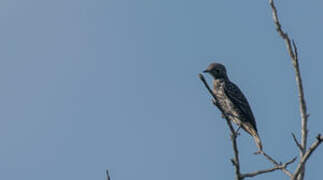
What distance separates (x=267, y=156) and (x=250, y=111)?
7485 mm

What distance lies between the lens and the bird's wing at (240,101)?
14781 millimetres

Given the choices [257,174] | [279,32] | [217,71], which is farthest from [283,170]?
[217,71]

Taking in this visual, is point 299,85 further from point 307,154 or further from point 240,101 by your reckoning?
point 240,101

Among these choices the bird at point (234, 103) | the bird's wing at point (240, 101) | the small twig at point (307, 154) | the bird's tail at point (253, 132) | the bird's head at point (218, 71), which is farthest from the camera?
the bird's head at point (218, 71)

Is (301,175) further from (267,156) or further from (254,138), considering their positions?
(254,138)

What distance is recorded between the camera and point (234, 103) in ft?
49.3

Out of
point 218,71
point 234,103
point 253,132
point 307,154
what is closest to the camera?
point 307,154

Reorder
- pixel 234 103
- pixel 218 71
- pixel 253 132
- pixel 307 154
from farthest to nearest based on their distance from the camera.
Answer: pixel 218 71 < pixel 234 103 < pixel 253 132 < pixel 307 154

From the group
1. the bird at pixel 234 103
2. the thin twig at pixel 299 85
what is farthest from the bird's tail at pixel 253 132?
the thin twig at pixel 299 85

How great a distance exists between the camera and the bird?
47.8ft

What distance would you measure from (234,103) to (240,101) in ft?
0.59

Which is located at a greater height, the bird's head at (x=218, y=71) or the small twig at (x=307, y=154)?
the bird's head at (x=218, y=71)

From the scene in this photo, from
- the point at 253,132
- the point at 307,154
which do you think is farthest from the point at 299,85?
the point at 253,132

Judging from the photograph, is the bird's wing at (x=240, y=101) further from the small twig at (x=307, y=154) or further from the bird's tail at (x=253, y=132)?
the small twig at (x=307, y=154)
